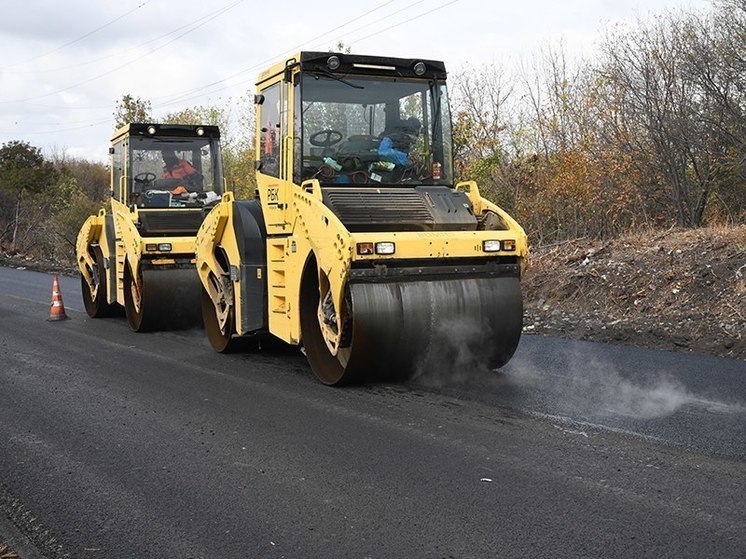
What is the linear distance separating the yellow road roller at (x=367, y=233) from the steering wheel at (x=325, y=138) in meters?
0.01

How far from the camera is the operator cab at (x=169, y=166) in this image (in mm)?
11727

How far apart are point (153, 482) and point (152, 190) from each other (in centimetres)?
766

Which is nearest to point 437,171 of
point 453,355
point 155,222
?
point 453,355

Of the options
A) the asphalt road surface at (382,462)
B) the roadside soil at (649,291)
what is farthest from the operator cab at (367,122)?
the roadside soil at (649,291)

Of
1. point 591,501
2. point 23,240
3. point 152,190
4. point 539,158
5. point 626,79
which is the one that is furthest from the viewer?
point 23,240

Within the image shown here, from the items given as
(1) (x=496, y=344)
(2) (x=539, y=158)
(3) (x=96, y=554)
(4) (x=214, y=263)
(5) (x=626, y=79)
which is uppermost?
(5) (x=626, y=79)

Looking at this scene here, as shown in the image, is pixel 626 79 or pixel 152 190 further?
pixel 626 79

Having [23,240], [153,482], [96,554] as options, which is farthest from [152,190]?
[23,240]

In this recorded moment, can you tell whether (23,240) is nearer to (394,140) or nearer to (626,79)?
(626,79)

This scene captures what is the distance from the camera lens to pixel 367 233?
657cm

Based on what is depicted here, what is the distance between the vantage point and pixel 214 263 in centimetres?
934

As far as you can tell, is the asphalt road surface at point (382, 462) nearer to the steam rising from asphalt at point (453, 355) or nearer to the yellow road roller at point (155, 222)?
the steam rising from asphalt at point (453, 355)

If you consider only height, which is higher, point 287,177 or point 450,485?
point 287,177

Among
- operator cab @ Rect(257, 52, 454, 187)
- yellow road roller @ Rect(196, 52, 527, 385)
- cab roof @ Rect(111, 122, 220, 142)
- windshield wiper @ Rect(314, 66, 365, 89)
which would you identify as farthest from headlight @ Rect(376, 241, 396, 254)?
cab roof @ Rect(111, 122, 220, 142)
